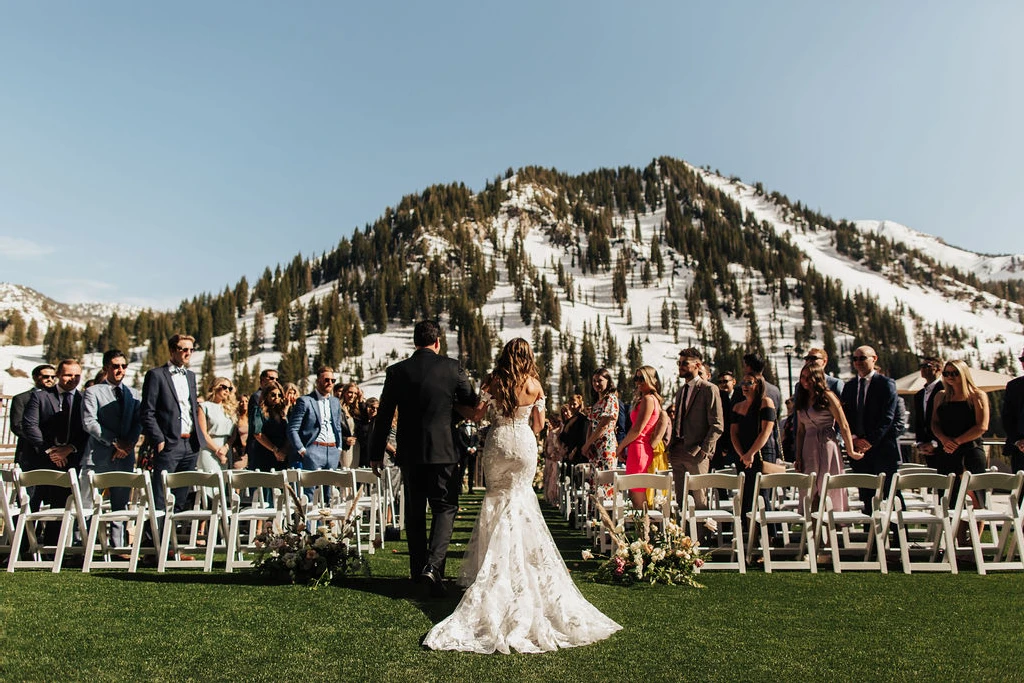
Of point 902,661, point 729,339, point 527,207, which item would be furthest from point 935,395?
point 527,207

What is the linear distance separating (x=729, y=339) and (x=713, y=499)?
108922 millimetres

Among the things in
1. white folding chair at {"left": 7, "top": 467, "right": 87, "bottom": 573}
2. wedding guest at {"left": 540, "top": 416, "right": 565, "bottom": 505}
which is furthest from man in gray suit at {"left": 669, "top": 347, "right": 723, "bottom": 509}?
white folding chair at {"left": 7, "top": 467, "right": 87, "bottom": 573}

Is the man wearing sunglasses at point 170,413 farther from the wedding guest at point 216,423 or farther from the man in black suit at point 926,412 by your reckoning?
the man in black suit at point 926,412

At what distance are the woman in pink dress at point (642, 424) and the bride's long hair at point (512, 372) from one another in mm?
2717

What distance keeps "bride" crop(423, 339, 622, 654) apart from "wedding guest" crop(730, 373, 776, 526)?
123 inches

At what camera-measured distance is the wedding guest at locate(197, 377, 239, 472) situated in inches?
364

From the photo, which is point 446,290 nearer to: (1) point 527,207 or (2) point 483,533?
(1) point 527,207

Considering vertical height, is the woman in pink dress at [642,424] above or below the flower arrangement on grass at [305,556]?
above

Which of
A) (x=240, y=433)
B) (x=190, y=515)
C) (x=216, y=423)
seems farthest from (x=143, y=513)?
(x=240, y=433)

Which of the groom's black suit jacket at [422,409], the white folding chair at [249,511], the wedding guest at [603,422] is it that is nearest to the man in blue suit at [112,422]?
the white folding chair at [249,511]

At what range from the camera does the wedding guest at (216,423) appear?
9.24m

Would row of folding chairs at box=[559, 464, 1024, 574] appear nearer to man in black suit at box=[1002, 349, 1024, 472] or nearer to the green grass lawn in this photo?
the green grass lawn

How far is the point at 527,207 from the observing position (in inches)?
6048

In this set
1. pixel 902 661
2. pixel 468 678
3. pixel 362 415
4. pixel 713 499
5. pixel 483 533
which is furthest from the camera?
pixel 362 415
